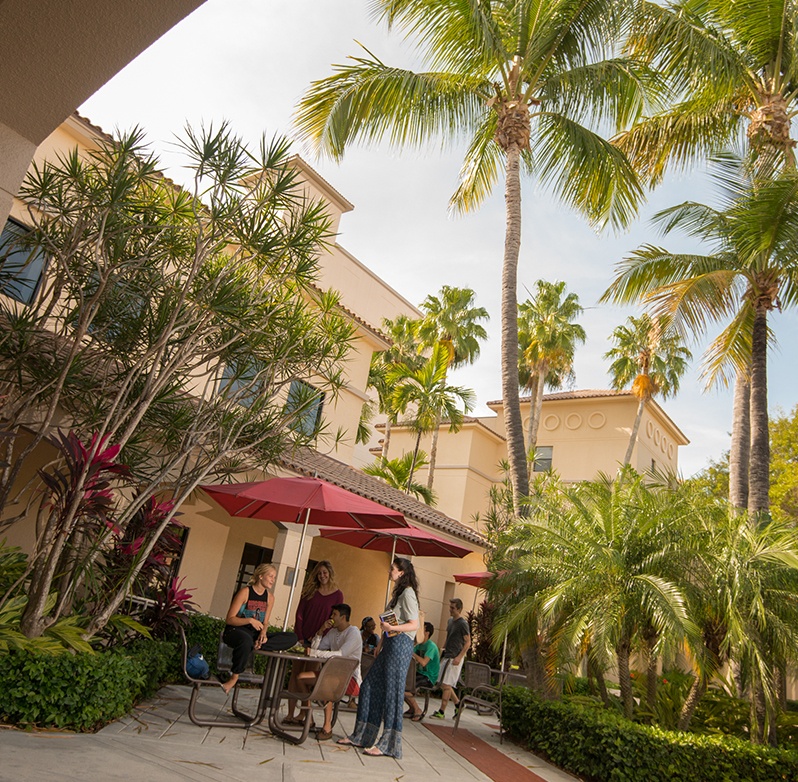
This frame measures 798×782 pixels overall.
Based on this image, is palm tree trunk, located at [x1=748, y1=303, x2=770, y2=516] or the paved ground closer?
the paved ground

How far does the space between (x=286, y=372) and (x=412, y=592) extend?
4201 mm

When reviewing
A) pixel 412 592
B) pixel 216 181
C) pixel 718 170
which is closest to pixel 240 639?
pixel 412 592

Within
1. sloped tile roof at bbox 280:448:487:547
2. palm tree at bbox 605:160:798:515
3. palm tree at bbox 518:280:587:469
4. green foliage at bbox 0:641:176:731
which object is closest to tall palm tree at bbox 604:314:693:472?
palm tree at bbox 518:280:587:469

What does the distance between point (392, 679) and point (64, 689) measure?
2982mm

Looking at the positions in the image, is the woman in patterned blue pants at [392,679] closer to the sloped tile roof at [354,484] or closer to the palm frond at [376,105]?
the sloped tile roof at [354,484]

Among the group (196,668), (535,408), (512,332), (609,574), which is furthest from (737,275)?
(535,408)

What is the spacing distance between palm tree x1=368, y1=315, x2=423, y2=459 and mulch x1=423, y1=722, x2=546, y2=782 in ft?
60.6

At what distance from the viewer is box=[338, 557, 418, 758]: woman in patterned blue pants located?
22.5 ft

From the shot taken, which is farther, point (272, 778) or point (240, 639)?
point (240, 639)

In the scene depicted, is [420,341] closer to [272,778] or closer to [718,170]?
[718,170]

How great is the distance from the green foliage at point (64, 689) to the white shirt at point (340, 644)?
6.50ft

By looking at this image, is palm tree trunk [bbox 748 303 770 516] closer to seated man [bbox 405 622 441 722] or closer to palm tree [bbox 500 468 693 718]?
palm tree [bbox 500 468 693 718]

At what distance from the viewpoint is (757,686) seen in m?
9.04

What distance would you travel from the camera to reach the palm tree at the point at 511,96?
1317 cm
